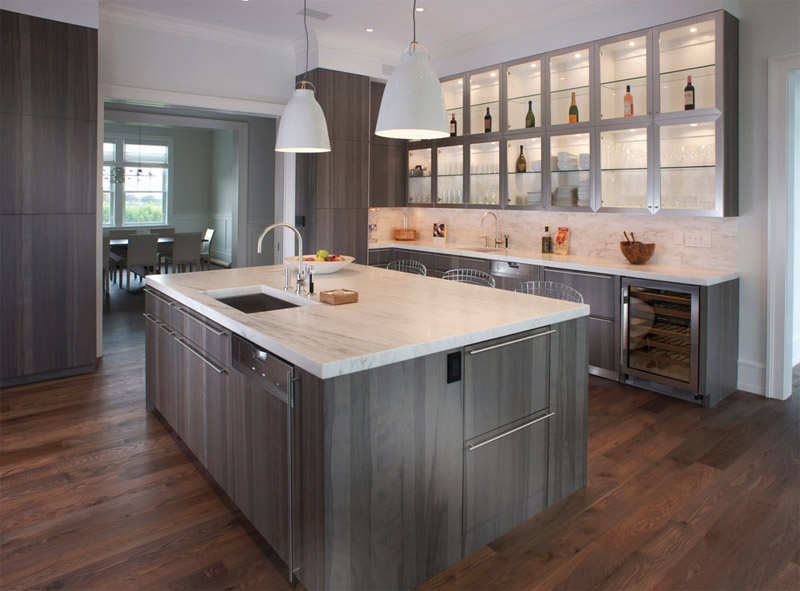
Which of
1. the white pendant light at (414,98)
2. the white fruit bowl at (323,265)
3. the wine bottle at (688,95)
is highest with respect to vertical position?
the wine bottle at (688,95)

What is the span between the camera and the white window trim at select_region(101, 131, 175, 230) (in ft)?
35.9

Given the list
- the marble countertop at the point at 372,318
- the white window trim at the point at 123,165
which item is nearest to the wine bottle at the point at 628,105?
the marble countertop at the point at 372,318

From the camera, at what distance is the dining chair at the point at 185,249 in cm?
888

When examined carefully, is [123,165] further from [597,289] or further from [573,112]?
[597,289]

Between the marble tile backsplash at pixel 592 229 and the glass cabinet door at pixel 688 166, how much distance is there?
11.4 inches

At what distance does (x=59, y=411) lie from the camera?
3.77m

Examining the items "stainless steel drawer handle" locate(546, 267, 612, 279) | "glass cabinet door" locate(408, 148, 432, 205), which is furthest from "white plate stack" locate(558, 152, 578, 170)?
"glass cabinet door" locate(408, 148, 432, 205)

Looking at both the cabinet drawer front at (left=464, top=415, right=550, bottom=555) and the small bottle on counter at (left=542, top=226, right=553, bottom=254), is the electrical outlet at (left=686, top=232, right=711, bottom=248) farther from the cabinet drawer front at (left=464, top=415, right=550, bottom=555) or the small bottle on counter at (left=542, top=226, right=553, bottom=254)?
the cabinet drawer front at (left=464, top=415, right=550, bottom=555)

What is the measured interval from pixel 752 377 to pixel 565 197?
208 centimetres

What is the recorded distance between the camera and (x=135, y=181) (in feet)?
36.9

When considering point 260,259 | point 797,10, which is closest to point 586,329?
point 797,10

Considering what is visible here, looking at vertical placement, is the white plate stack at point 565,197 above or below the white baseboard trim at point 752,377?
above

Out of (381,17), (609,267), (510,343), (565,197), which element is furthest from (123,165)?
(510,343)

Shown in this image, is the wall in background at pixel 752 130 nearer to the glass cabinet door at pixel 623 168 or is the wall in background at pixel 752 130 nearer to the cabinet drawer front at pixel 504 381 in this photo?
the glass cabinet door at pixel 623 168
